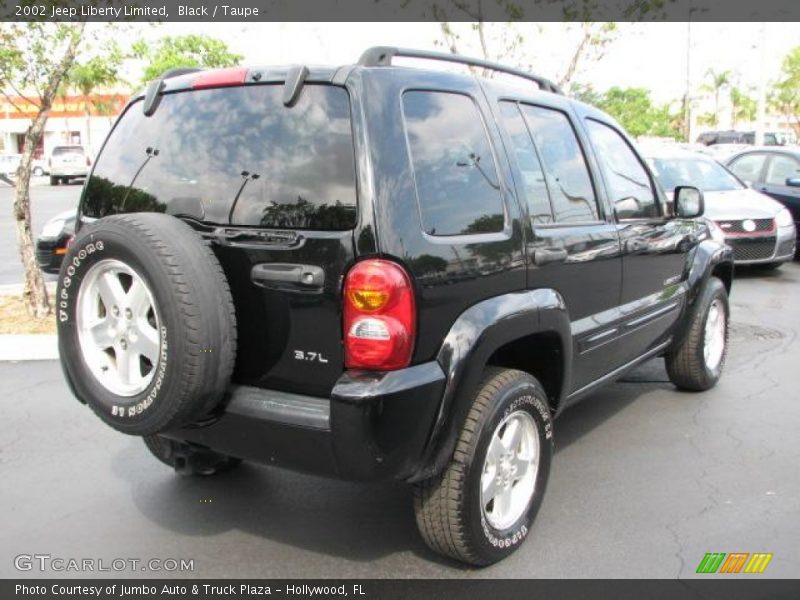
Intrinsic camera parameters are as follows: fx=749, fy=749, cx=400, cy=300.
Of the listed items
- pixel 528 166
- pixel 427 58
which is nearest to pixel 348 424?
pixel 528 166

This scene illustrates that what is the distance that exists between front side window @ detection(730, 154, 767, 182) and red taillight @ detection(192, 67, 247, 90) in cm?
1119

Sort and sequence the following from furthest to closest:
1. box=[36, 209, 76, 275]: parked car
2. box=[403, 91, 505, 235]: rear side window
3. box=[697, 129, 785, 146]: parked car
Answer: box=[697, 129, 785, 146]: parked car → box=[36, 209, 76, 275]: parked car → box=[403, 91, 505, 235]: rear side window

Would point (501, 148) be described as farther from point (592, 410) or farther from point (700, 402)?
point (700, 402)

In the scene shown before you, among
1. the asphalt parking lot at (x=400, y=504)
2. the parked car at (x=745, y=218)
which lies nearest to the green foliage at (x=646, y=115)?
the parked car at (x=745, y=218)

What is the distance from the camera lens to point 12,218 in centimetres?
1961

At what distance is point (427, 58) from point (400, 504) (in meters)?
2.13

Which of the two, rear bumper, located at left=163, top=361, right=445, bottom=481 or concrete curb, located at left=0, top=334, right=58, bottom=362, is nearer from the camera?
rear bumper, located at left=163, top=361, right=445, bottom=481

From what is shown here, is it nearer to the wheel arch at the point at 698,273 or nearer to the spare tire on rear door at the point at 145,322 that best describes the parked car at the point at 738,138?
the wheel arch at the point at 698,273

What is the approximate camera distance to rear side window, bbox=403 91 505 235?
2.86 metres

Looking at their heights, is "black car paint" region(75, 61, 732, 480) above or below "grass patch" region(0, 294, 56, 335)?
above
